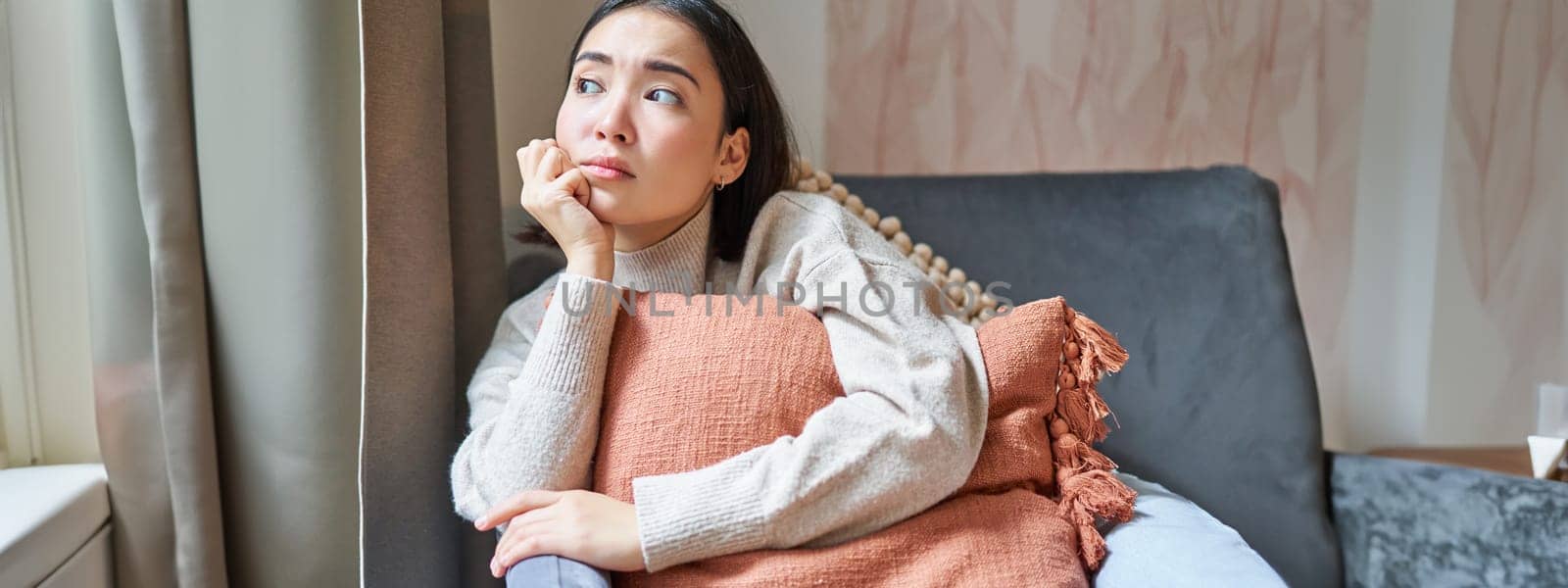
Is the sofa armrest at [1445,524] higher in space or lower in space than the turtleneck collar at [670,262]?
lower

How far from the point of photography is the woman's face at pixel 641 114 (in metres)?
0.98

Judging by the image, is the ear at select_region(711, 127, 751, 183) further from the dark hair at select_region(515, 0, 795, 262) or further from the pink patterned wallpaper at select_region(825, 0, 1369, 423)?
the pink patterned wallpaper at select_region(825, 0, 1369, 423)

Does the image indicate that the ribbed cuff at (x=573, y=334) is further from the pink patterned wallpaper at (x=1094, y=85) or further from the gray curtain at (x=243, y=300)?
the pink patterned wallpaper at (x=1094, y=85)

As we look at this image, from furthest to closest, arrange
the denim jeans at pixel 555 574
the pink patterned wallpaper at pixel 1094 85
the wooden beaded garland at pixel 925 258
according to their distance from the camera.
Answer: the pink patterned wallpaper at pixel 1094 85, the wooden beaded garland at pixel 925 258, the denim jeans at pixel 555 574

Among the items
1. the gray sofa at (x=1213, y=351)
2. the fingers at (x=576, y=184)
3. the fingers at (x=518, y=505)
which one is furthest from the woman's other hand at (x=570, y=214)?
the gray sofa at (x=1213, y=351)

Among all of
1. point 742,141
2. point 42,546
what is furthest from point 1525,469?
point 42,546

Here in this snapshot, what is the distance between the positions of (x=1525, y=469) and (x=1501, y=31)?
764mm

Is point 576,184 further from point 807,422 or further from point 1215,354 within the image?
point 1215,354

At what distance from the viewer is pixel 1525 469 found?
5.53 feet

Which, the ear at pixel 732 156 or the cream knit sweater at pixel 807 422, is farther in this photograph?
the ear at pixel 732 156

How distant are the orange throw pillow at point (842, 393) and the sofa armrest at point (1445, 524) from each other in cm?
43

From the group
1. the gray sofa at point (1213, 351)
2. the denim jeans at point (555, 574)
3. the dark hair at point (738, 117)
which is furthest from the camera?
the gray sofa at point (1213, 351)

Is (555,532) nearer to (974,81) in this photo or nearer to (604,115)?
(604,115)

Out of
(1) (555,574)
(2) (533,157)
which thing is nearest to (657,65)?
(2) (533,157)
